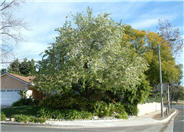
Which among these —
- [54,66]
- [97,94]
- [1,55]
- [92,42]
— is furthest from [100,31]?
[1,55]

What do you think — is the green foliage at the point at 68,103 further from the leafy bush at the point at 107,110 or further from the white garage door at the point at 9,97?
the white garage door at the point at 9,97

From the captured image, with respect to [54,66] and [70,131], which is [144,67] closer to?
[54,66]

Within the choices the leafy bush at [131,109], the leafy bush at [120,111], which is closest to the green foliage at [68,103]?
the leafy bush at [120,111]

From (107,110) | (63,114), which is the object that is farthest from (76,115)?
(107,110)

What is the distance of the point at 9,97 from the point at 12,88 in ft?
3.89

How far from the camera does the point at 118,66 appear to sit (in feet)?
50.9

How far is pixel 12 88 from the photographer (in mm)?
26781

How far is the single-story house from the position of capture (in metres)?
26.2

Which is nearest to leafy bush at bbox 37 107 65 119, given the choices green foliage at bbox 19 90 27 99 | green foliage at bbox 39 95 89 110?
green foliage at bbox 39 95 89 110

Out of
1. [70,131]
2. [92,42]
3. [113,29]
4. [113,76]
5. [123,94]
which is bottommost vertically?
[70,131]

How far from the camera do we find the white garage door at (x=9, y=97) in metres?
26.1

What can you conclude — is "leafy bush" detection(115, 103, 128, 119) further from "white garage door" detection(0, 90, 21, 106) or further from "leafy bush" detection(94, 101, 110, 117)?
"white garage door" detection(0, 90, 21, 106)

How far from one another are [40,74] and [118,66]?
6.26 metres

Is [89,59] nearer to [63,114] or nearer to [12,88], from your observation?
[63,114]
